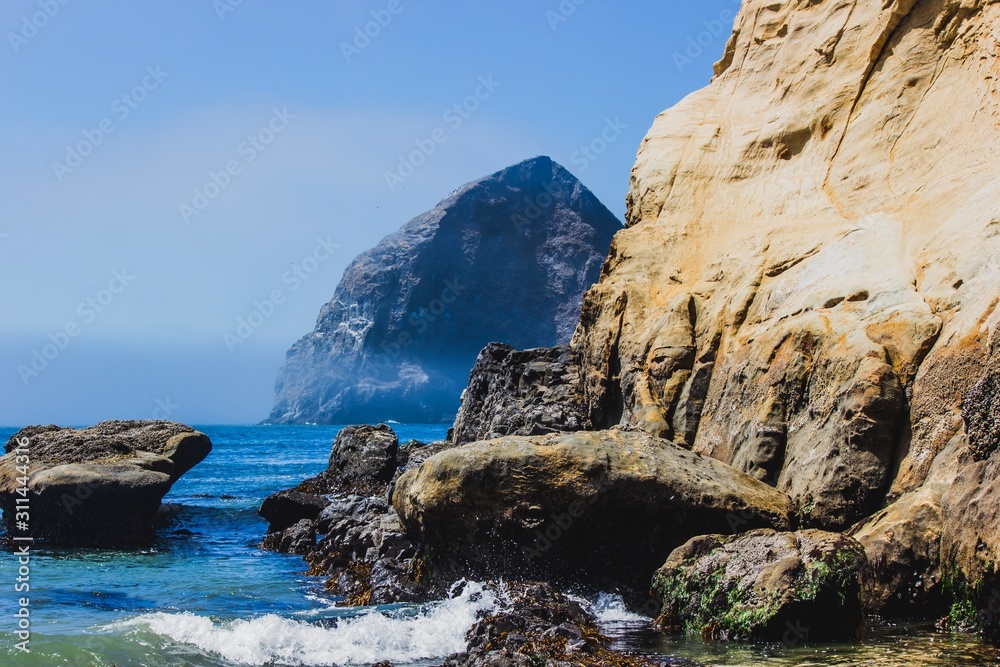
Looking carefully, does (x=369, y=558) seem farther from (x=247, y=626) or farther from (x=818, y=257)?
(x=818, y=257)

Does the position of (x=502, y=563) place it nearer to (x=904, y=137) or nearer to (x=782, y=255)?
(x=782, y=255)

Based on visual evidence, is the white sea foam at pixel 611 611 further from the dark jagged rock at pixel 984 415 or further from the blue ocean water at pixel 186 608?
the dark jagged rock at pixel 984 415

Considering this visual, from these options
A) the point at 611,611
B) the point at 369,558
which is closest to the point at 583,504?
the point at 611,611

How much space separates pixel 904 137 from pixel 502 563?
9285 mm

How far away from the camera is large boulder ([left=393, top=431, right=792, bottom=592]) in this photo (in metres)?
11.1

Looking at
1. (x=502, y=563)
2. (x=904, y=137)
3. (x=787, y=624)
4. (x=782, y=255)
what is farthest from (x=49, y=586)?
(x=904, y=137)

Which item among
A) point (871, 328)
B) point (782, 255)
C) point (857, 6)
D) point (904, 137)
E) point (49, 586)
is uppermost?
point (857, 6)

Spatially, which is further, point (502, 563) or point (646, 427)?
point (646, 427)

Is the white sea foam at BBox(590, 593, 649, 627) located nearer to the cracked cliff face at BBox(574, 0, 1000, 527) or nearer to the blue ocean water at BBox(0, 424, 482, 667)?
the blue ocean water at BBox(0, 424, 482, 667)

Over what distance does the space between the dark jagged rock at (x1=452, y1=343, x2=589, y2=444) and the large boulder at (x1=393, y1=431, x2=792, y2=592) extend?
215 inches

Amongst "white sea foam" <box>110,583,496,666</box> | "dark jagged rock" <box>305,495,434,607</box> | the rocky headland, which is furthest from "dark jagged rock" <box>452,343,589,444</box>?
"white sea foam" <box>110,583,496,666</box>

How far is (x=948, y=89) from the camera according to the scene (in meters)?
14.3

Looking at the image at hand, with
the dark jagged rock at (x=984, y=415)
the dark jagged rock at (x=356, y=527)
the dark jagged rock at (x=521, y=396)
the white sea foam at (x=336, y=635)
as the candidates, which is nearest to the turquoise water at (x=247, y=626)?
the white sea foam at (x=336, y=635)

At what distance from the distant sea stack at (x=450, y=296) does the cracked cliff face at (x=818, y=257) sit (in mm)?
132026
